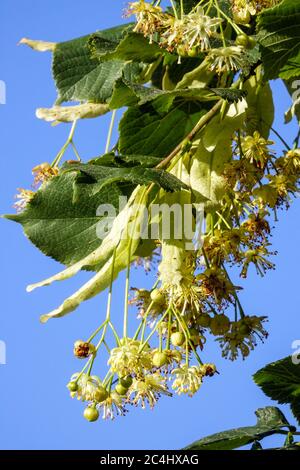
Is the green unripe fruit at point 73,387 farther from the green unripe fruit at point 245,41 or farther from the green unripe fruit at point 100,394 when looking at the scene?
the green unripe fruit at point 245,41

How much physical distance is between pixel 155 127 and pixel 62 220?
211 millimetres

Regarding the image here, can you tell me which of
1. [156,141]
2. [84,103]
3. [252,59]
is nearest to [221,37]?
[252,59]

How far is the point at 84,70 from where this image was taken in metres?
1.82

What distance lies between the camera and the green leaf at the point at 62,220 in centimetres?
170

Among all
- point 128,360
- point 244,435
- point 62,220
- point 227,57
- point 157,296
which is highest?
point 227,57

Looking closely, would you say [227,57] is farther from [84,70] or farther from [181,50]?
[84,70]

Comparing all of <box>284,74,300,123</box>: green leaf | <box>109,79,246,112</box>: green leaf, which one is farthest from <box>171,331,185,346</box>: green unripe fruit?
<box>284,74,300,123</box>: green leaf

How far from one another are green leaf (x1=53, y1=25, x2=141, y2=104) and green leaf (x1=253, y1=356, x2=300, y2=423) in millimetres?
485

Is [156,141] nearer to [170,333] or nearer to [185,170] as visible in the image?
[185,170]

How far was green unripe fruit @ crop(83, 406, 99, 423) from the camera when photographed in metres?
1.60

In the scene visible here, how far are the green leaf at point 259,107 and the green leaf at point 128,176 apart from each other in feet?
0.88

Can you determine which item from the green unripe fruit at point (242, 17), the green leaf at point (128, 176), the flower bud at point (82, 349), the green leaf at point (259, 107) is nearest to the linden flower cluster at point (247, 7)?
the green unripe fruit at point (242, 17)

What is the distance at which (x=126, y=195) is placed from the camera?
5.43ft

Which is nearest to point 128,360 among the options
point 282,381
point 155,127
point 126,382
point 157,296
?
point 126,382
